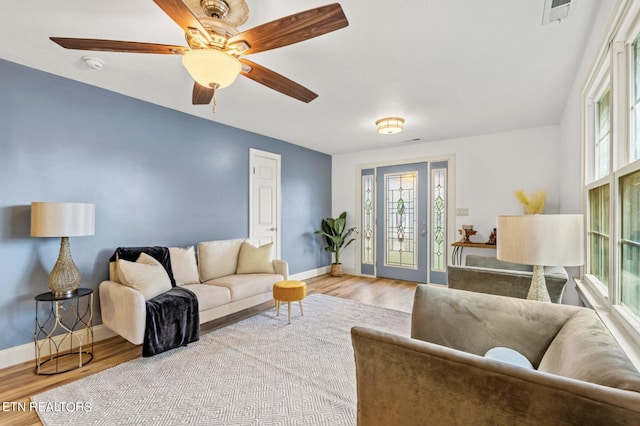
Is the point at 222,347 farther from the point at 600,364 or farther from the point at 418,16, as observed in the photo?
the point at 418,16

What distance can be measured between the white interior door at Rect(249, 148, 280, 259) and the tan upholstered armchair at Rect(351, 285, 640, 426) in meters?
3.62

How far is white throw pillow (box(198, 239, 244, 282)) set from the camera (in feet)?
11.5

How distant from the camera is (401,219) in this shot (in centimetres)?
537

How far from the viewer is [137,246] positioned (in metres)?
3.13

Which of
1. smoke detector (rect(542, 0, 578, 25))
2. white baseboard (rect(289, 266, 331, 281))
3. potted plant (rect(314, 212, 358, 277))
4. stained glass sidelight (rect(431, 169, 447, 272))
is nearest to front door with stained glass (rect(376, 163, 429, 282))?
stained glass sidelight (rect(431, 169, 447, 272))

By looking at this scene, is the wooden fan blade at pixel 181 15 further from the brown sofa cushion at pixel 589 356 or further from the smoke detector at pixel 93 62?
the brown sofa cushion at pixel 589 356

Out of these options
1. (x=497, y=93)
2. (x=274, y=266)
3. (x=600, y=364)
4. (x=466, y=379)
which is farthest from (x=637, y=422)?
(x=274, y=266)

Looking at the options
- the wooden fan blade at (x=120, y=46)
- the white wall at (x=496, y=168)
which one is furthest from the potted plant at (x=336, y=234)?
the wooden fan blade at (x=120, y=46)

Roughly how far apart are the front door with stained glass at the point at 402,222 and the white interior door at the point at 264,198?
1993mm

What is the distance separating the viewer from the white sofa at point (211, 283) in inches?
95.3

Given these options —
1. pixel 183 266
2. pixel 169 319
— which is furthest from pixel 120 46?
pixel 183 266

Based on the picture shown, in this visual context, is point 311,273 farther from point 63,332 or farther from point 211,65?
point 211,65

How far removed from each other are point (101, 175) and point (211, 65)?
2.08 m

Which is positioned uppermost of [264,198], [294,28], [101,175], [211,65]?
[294,28]
